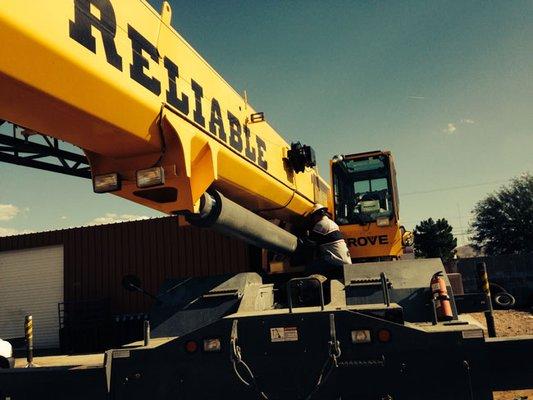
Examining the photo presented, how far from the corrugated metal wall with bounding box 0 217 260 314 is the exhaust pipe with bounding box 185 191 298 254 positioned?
962 centimetres

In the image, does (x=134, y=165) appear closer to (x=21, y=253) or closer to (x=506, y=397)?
(x=506, y=397)

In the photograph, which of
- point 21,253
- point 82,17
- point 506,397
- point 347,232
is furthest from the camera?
point 21,253

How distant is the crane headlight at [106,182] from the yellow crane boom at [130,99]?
0.06 metres

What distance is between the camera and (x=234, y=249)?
15.0 metres

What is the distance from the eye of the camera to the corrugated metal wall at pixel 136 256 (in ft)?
49.9

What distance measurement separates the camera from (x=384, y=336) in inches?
129

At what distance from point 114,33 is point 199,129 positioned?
40.7 inches

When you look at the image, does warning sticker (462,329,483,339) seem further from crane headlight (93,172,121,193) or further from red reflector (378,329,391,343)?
crane headlight (93,172,121,193)

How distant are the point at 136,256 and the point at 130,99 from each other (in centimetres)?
1396

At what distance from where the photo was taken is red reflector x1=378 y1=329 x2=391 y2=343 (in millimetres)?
3262

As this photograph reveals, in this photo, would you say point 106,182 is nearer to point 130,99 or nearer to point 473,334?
point 130,99

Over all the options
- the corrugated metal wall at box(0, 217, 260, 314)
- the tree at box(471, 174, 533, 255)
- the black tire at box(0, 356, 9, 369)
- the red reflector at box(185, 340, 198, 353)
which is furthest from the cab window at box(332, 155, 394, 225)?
the tree at box(471, 174, 533, 255)

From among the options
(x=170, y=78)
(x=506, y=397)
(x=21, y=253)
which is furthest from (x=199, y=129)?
(x=21, y=253)

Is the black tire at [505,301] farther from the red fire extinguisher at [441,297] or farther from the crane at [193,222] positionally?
the red fire extinguisher at [441,297]
